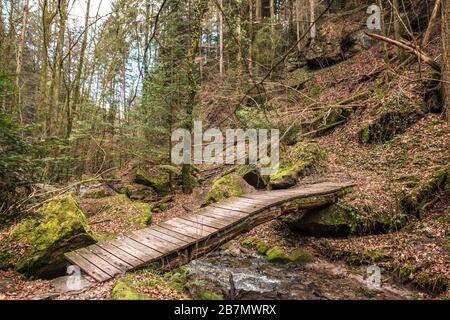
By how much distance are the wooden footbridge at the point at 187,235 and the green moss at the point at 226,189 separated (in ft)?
6.03

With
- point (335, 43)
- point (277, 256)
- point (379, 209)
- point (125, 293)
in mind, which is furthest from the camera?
point (335, 43)

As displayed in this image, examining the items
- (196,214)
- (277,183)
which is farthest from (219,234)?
(277,183)

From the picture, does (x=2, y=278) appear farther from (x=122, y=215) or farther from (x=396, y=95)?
(x=396, y=95)

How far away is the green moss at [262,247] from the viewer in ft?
26.5

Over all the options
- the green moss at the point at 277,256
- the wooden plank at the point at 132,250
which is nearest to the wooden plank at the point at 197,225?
the wooden plank at the point at 132,250

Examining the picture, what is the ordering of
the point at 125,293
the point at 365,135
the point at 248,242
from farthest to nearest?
the point at 365,135 < the point at 248,242 < the point at 125,293

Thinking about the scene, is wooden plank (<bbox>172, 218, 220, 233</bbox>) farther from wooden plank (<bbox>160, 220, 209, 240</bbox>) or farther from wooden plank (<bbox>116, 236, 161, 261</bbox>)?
wooden plank (<bbox>116, 236, 161, 261</bbox>)

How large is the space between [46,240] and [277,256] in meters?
5.12

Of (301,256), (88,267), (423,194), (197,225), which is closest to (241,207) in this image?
(197,225)

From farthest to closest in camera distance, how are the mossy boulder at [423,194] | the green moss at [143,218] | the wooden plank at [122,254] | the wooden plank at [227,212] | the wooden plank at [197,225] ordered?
the green moss at [143,218] < the mossy boulder at [423,194] < the wooden plank at [227,212] < the wooden plank at [197,225] < the wooden plank at [122,254]

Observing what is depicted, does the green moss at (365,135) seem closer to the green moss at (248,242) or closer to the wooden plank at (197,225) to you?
the green moss at (248,242)

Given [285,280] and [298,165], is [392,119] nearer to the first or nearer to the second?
[298,165]

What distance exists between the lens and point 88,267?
14.3 ft
